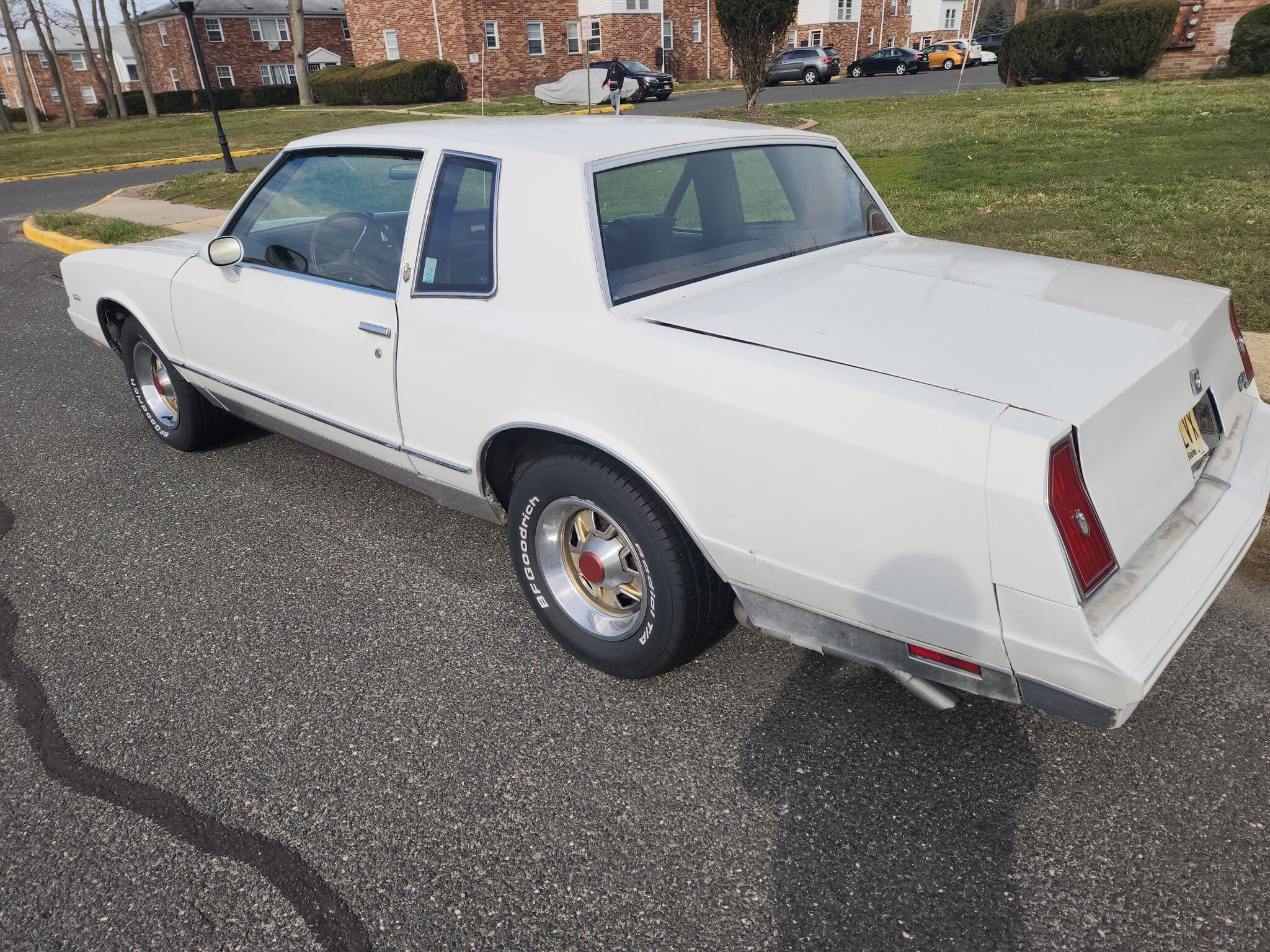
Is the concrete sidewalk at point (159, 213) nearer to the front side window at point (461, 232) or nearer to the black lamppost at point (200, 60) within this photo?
the black lamppost at point (200, 60)

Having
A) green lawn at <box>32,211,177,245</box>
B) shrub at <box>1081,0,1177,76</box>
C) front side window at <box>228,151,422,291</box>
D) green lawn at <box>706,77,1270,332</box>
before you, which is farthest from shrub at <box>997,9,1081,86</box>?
front side window at <box>228,151,422,291</box>

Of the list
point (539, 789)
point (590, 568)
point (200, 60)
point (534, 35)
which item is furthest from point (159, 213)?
point (534, 35)

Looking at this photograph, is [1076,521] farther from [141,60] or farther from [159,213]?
[141,60]

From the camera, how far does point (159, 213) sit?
12039 mm

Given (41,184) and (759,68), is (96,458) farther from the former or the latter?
(41,184)

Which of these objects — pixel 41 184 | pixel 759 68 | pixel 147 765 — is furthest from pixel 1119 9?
pixel 147 765

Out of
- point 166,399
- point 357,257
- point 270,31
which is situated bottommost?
point 166,399

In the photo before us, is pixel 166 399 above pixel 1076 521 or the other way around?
the other way around

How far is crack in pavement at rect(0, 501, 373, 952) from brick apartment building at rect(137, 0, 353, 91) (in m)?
53.7

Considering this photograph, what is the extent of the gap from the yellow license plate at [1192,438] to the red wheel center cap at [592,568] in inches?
65.2

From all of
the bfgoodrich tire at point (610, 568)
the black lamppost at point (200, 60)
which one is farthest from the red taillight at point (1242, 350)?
the black lamppost at point (200, 60)

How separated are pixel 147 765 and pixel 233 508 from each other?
1.77m

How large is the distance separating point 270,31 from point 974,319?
189 ft

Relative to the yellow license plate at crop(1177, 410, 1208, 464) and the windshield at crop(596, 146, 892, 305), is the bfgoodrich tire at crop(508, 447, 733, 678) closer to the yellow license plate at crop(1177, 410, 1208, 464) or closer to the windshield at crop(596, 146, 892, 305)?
the windshield at crop(596, 146, 892, 305)
